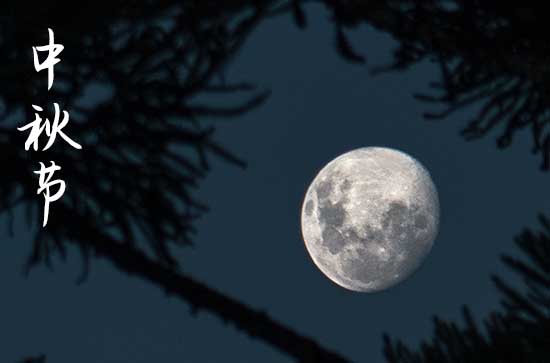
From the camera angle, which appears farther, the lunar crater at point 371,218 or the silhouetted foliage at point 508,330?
the lunar crater at point 371,218

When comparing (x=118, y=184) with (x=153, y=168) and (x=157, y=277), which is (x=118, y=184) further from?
(x=157, y=277)

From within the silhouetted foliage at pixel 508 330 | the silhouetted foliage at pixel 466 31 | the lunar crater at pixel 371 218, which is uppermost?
the lunar crater at pixel 371 218

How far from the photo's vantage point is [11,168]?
9.22 ft

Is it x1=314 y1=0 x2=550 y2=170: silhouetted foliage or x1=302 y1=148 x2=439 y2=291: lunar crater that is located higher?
x1=302 y1=148 x2=439 y2=291: lunar crater

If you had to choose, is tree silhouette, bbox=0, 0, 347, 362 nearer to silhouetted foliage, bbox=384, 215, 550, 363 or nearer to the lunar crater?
silhouetted foliage, bbox=384, 215, 550, 363

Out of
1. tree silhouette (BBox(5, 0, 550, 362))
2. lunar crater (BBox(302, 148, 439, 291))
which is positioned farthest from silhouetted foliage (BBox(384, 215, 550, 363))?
lunar crater (BBox(302, 148, 439, 291))

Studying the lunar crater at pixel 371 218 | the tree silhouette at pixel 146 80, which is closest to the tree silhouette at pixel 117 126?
the tree silhouette at pixel 146 80

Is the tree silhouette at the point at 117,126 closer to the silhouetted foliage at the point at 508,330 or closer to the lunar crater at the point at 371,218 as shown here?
the silhouetted foliage at the point at 508,330

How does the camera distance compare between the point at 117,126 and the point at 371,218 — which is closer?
the point at 117,126

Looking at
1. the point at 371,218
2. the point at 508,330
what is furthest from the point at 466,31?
the point at 371,218

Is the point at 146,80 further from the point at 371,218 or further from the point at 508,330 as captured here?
the point at 371,218

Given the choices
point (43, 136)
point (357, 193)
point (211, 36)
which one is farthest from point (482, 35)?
point (357, 193)

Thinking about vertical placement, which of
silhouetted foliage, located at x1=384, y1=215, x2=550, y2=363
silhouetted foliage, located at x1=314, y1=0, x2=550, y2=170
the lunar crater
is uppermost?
the lunar crater

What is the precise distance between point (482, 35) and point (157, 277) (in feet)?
5.94
